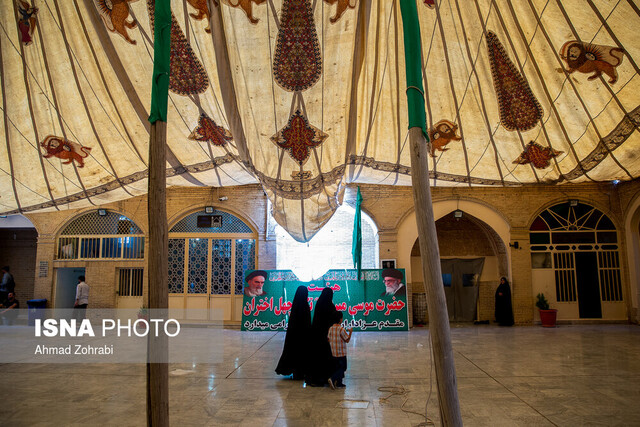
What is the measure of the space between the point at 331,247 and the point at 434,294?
7578mm

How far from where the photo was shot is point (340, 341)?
4605 millimetres

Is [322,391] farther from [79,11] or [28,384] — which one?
[79,11]

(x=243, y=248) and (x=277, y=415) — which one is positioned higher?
(x=243, y=248)

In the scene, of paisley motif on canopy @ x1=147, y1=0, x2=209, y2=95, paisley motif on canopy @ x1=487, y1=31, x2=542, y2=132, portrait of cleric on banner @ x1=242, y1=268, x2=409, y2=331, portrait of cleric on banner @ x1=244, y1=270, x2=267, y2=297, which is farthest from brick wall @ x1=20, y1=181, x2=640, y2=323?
paisley motif on canopy @ x1=147, y1=0, x2=209, y2=95

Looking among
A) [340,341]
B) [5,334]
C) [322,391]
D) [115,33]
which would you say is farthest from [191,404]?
[5,334]

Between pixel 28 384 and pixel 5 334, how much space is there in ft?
15.8

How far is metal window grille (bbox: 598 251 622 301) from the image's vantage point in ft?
30.5

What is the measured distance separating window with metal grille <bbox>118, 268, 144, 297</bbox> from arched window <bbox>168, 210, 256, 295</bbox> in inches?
30.4

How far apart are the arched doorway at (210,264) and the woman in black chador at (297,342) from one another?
191 inches

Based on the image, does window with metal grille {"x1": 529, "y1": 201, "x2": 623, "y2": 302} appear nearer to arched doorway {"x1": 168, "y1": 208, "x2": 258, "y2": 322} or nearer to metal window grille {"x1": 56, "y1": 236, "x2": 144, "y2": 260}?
arched doorway {"x1": 168, "y1": 208, "x2": 258, "y2": 322}

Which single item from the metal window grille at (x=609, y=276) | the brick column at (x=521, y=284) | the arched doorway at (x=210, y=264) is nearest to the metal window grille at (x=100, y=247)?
the arched doorway at (x=210, y=264)

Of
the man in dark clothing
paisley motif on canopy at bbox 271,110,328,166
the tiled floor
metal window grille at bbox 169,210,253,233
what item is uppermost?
paisley motif on canopy at bbox 271,110,328,166

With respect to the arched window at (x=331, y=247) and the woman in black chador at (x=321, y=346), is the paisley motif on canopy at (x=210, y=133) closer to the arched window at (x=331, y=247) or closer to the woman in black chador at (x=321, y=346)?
the woman in black chador at (x=321, y=346)

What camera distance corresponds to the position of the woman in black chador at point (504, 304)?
935 cm
